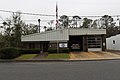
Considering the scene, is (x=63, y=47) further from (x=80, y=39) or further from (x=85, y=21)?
(x=85, y=21)

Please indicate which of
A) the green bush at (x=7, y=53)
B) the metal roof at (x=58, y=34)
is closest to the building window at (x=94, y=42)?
the metal roof at (x=58, y=34)

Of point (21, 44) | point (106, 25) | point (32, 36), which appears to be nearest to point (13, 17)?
point (21, 44)

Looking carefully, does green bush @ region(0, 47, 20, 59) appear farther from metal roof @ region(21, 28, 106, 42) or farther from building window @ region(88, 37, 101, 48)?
building window @ region(88, 37, 101, 48)

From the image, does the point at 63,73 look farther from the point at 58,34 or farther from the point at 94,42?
the point at 94,42

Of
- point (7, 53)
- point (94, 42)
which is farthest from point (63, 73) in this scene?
point (94, 42)

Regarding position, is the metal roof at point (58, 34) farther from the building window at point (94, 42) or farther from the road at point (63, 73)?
the road at point (63, 73)

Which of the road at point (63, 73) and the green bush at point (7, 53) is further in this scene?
the green bush at point (7, 53)

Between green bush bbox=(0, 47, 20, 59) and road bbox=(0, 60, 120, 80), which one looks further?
green bush bbox=(0, 47, 20, 59)

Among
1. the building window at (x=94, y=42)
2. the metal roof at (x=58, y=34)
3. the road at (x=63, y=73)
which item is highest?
the metal roof at (x=58, y=34)

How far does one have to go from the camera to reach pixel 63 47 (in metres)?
41.3

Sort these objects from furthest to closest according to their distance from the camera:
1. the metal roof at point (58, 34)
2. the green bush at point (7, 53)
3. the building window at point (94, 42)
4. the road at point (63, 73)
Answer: the building window at point (94, 42), the metal roof at point (58, 34), the green bush at point (7, 53), the road at point (63, 73)

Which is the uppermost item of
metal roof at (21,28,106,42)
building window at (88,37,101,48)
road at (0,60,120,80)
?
metal roof at (21,28,106,42)

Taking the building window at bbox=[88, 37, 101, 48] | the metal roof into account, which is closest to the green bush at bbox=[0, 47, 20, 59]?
the metal roof

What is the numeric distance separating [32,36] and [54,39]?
12.0 feet
